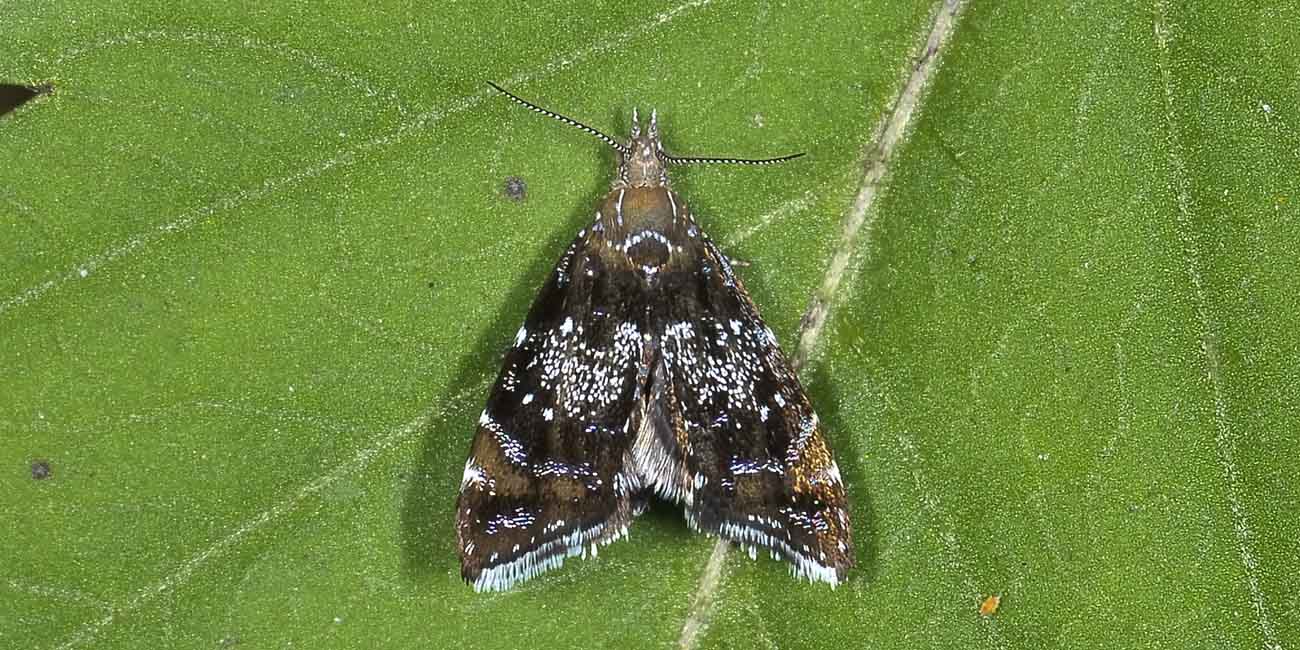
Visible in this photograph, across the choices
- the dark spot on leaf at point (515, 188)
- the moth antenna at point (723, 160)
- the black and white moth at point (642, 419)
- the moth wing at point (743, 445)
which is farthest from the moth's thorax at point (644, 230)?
the dark spot on leaf at point (515, 188)

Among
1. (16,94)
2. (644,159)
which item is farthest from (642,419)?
(16,94)

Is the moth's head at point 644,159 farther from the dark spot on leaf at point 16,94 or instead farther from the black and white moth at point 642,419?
the dark spot on leaf at point 16,94

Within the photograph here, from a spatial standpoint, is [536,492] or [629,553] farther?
[629,553]

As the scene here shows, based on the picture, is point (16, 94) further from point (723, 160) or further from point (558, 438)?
point (723, 160)

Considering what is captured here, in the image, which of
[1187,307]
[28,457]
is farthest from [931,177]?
[28,457]

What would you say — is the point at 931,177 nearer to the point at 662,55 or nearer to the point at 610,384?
the point at 662,55
